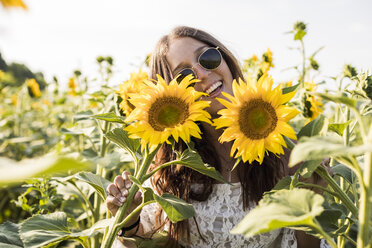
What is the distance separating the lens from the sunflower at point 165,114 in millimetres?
774

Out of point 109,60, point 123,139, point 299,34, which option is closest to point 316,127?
point 123,139

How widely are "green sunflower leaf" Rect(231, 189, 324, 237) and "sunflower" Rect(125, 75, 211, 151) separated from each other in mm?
305

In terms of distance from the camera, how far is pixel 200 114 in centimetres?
77

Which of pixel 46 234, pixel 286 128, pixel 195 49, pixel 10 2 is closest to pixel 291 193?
pixel 286 128

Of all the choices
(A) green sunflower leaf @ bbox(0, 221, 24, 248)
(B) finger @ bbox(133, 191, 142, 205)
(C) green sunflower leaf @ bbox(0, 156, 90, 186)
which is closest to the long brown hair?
(B) finger @ bbox(133, 191, 142, 205)

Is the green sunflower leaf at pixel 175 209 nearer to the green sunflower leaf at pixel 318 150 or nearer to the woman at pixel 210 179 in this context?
the green sunflower leaf at pixel 318 150

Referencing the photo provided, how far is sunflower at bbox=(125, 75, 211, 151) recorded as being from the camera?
774 millimetres

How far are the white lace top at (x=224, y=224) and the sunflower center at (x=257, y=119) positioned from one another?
0.60 metres

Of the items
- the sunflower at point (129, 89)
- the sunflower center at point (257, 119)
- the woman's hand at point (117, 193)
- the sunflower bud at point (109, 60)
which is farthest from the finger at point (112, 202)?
the sunflower bud at point (109, 60)

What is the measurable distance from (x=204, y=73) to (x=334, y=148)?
79 cm

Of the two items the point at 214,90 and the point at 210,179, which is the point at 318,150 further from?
the point at 210,179

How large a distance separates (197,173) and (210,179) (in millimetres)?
57

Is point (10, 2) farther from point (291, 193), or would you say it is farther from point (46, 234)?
point (46, 234)

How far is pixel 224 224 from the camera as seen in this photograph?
50.3 inches
